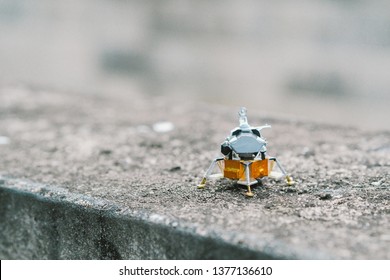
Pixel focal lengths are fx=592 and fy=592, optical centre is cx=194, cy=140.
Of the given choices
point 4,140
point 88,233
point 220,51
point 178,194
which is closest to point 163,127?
point 4,140

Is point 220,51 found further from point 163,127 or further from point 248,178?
point 248,178

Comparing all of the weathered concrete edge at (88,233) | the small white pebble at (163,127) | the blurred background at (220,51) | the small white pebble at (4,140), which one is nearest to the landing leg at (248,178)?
the weathered concrete edge at (88,233)

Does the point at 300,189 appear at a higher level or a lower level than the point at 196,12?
lower

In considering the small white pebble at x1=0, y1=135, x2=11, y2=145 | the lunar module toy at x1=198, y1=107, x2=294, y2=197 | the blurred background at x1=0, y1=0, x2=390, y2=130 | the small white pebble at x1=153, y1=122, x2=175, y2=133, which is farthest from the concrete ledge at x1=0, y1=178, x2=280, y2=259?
the blurred background at x1=0, y1=0, x2=390, y2=130

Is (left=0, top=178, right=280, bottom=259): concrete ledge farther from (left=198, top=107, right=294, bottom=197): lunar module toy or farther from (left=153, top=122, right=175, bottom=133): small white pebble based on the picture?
(left=153, top=122, right=175, bottom=133): small white pebble

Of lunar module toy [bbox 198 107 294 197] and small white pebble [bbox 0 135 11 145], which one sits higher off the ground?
lunar module toy [bbox 198 107 294 197]

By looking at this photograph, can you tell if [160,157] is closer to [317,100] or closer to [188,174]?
[188,174]

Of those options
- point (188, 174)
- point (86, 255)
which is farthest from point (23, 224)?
point (188, 174)
